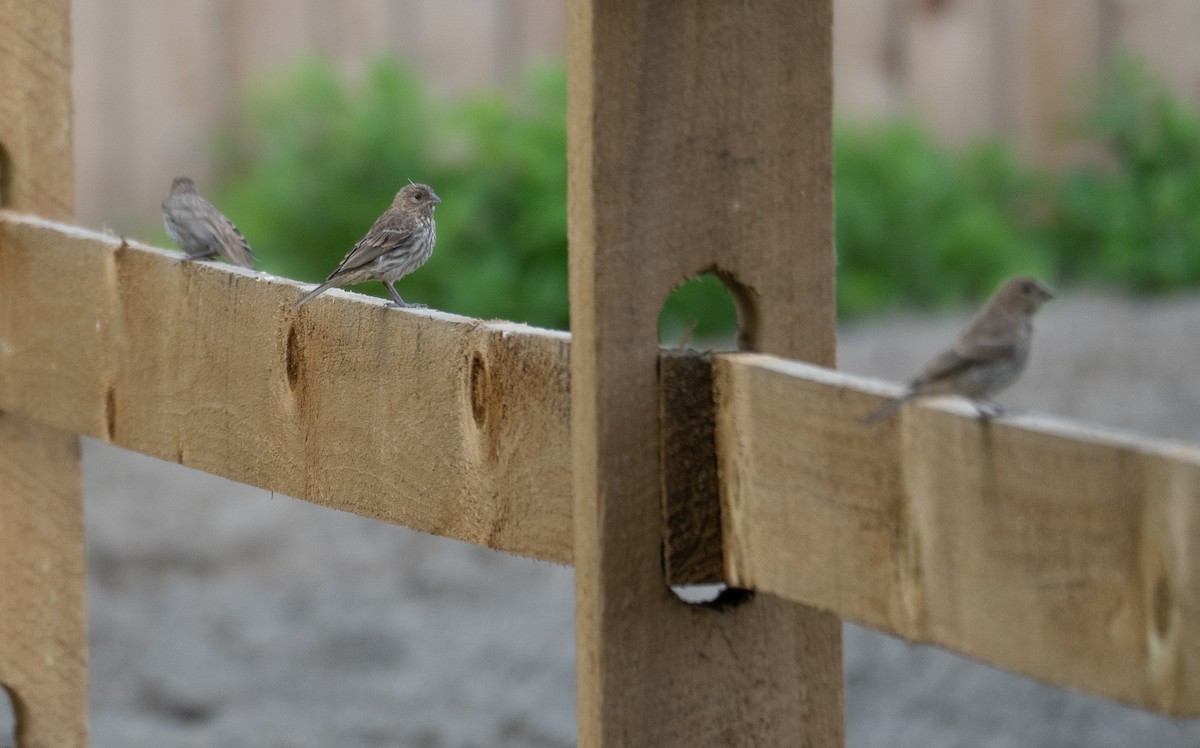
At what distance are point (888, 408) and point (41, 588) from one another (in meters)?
1.85

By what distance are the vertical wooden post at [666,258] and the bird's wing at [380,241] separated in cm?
262

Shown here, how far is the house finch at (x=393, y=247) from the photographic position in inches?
176

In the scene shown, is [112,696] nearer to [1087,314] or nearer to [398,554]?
[398,554]

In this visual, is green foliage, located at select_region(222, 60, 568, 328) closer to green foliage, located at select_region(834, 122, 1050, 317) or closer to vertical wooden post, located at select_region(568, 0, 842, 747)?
green foliage, located at select_region(834, 122, 1050, 317)

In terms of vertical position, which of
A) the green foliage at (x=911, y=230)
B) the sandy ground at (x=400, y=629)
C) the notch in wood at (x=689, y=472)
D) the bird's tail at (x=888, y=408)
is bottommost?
the sandy ground at (x=400, y=629)

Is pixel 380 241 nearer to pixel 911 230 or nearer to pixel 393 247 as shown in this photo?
pixel 393 247

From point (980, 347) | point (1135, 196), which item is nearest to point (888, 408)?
point (980, 347)

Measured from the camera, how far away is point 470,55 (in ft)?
33.9

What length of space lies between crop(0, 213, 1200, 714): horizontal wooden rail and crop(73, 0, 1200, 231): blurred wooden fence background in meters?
7.48

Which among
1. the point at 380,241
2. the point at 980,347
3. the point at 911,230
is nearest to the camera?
the point at 980,347

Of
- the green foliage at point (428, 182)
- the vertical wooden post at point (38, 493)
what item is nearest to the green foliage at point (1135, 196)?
the green foliage at point (428, 182)

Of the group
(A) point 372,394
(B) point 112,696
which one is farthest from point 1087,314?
(A) point 372,394

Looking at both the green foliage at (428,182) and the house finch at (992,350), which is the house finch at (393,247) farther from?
the green foliage at (428,182)

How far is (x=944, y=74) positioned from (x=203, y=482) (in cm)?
515
